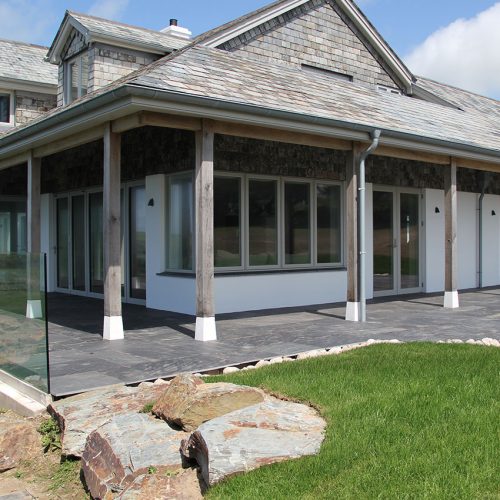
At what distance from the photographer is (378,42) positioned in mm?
15164

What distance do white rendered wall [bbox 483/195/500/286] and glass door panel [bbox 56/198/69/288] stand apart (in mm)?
9266

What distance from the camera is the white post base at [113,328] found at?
7488 mm

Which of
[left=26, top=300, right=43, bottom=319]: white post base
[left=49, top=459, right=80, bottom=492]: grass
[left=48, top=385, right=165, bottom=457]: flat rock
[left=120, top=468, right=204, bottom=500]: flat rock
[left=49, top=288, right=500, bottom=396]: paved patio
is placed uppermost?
[left=26, top=300, right=43, bottom=319]: white post base

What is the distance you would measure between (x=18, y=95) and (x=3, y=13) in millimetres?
9692

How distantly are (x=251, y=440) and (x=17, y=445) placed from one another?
81.2 inches

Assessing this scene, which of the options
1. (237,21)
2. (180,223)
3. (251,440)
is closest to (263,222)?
(180,223)

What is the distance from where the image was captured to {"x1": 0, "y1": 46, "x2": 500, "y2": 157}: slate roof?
7516mm

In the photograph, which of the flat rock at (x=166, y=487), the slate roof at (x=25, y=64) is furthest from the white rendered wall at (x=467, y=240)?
the flat rock at (x=166, y=487)

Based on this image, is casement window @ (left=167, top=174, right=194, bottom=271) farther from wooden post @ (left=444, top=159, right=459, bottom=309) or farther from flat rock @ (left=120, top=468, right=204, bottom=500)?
flat rock @ (left=120, top=468, right=204, bottom=500)

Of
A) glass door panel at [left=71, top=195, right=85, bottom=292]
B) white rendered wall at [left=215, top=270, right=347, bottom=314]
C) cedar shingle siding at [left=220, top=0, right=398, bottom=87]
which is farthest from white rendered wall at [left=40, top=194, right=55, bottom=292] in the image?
white rendered wall at [left=215, top=270, right=347, bottom=314]

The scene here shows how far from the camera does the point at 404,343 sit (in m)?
6.84

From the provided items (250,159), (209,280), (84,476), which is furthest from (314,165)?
(84,476)

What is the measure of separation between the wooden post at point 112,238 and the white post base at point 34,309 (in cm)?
139

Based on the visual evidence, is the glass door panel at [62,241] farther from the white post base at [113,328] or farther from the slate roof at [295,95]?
the white post base at [113,328]
